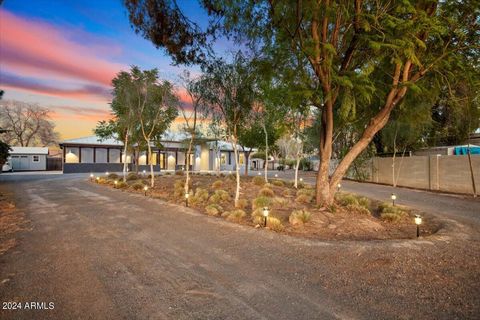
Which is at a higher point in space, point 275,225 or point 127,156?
point 127,156

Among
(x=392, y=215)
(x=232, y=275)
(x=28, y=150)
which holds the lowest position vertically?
(x=232, y=275)

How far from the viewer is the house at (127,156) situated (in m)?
33.8

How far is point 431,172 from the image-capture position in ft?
→ 57.7

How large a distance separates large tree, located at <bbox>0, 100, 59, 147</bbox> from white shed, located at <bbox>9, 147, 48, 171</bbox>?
12038mm

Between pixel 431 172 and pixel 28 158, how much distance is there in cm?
4821

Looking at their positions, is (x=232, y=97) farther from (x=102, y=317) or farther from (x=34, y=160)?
(x=34, y=160)

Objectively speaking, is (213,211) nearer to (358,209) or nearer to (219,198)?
(219,198)

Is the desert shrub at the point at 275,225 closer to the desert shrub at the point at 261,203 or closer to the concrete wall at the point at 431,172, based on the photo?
the desert shrub at the point at 261,203

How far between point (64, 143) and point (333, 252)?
114 feet

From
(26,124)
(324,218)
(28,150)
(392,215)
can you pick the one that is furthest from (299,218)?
(26,124)

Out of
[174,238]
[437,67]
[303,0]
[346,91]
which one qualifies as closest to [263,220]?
[174,238]

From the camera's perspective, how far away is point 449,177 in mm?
16312

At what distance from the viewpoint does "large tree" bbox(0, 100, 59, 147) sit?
4909cm

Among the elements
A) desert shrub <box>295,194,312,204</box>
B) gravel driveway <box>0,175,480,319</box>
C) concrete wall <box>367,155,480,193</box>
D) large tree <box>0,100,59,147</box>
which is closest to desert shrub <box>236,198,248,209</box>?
desert shrub <box>295,194,312,204</box>
